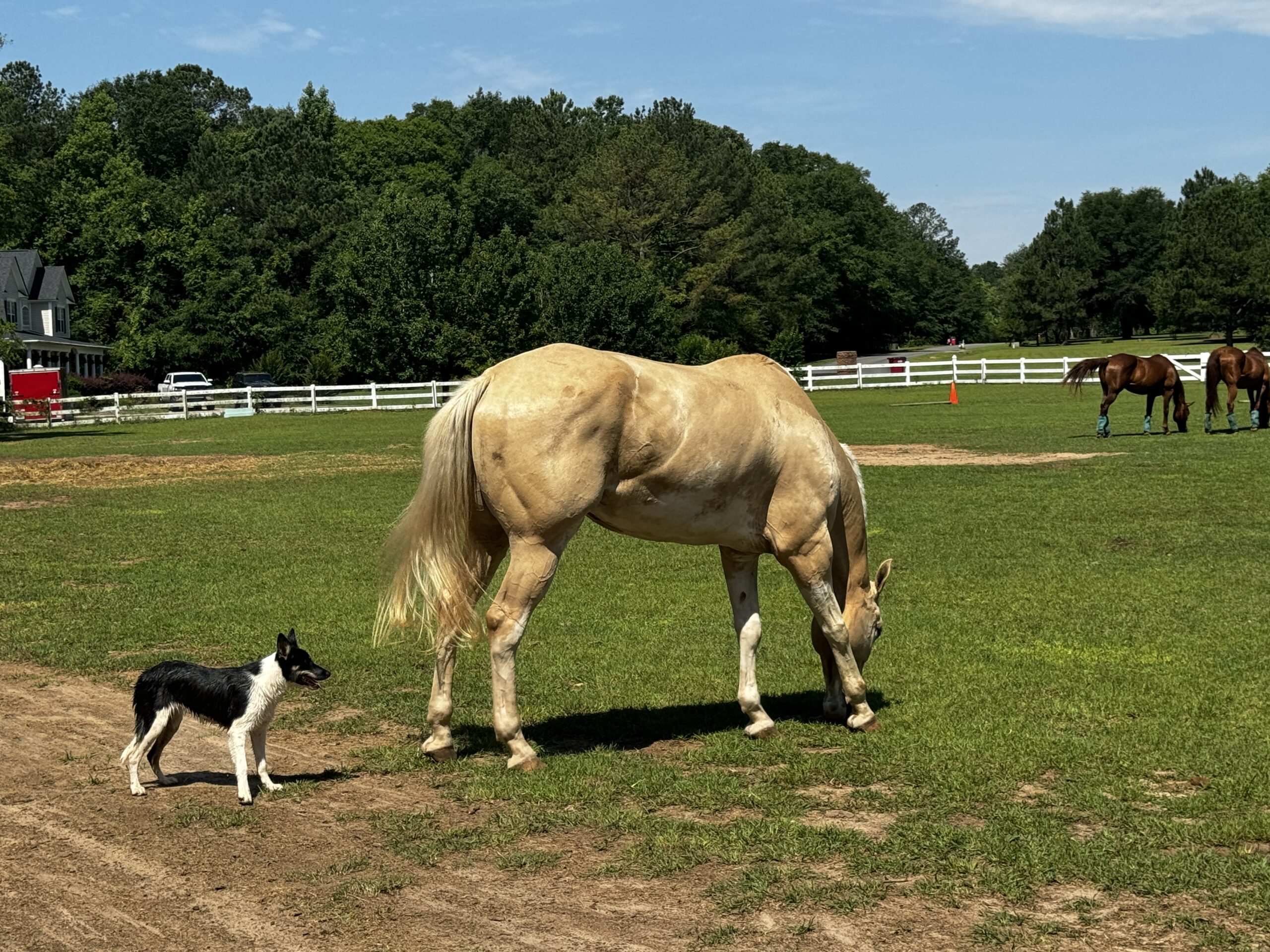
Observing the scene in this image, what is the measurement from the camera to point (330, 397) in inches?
2222

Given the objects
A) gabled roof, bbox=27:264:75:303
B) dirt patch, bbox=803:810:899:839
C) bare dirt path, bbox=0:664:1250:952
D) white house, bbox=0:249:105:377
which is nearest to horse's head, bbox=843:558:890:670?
dirt patch, bbox=803:810:899:839

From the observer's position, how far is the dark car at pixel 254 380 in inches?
2616

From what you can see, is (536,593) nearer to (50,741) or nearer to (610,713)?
(610,713)

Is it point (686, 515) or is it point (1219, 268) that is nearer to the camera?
point (686, 515)

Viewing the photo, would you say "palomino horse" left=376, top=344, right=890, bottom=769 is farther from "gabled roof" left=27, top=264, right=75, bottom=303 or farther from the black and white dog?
"gabled roof" left=27, top=264, right=75, bottom=303

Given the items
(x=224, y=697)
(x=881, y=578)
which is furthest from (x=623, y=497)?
(x=224, y=697)

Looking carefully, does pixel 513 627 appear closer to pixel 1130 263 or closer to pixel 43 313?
pixel 43 313

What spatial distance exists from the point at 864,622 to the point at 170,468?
24.1 metres

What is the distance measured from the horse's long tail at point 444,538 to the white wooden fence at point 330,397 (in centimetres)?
4499

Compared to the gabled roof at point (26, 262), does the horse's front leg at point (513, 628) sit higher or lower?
lower

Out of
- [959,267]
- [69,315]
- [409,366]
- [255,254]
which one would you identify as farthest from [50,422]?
[959,267]

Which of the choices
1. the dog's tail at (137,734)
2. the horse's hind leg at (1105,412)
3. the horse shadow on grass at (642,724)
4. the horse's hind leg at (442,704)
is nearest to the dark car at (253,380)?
the horse's hind leg at (1105,412)

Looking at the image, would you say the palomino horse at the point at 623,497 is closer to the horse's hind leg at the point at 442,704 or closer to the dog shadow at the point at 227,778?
the horse's hind leg at the point at 442,704

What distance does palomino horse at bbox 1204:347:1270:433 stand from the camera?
30984 mm
